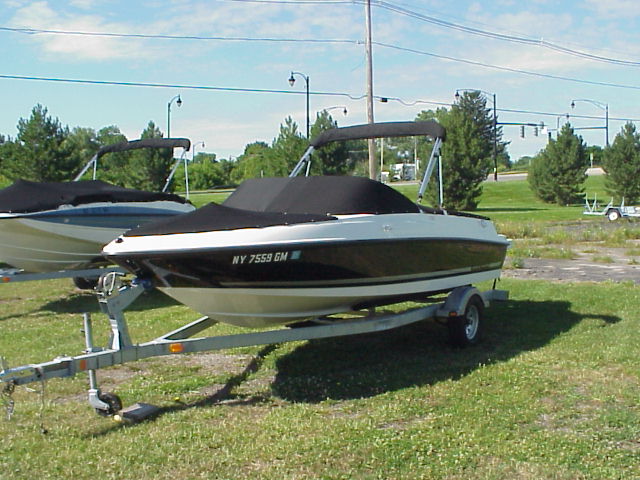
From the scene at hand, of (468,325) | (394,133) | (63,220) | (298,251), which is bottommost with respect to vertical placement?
(468,325)

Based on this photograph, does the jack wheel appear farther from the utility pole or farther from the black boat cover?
the utility pole

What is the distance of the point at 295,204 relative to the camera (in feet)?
22.0

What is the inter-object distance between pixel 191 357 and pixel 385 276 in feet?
7.00

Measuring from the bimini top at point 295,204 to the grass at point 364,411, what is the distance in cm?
139

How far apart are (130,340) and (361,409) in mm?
1792

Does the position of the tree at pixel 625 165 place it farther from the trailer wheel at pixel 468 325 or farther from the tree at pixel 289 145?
the trailer wheel at pixel 468 325

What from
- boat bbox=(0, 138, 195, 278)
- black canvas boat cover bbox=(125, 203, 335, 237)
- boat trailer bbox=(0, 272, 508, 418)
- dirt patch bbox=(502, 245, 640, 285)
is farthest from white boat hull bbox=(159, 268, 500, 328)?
dirt patch bbox=(502, 245, 640, 285)

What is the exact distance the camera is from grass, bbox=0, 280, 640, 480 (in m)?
4.38

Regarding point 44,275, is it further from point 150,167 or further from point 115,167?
point 115,167

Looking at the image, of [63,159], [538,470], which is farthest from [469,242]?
[63,159]

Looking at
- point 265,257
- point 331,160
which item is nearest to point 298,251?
point 265,257

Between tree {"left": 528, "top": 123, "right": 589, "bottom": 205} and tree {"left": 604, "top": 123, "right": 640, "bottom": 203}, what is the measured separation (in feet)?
13.5

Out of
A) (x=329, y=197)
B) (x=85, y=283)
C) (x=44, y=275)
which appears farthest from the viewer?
(x=85, y=283)

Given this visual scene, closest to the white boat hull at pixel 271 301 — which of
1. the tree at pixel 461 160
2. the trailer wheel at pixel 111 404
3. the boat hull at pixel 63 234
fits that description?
the trailer wheel at pixel 111 404
